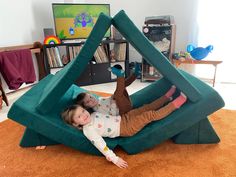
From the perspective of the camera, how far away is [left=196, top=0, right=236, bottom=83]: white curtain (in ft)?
8.97

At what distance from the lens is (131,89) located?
285 centimetres

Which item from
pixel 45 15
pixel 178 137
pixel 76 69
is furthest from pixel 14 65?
pixel 178 137

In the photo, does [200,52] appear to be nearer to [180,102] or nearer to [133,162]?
[180,102]

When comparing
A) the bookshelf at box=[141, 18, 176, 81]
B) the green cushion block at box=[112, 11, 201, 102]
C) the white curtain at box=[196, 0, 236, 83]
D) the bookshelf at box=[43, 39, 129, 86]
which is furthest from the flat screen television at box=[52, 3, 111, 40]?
the green cushion block at box=[112, 11, 201, 102]

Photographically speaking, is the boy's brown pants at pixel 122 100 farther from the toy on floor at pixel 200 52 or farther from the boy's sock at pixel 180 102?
the toy on floor at pixel 200 52

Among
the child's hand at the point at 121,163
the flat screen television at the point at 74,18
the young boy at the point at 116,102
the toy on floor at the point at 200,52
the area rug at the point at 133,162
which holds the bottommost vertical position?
the area rug at the point at 133,162

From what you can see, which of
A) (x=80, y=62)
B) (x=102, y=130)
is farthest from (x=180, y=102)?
(x=80, y=62)

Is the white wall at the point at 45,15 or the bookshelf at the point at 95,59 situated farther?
the bookshelf at the point at 95,59

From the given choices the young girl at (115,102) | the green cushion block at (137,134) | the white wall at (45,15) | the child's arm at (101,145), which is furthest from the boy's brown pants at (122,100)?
the white wall at (45,15)

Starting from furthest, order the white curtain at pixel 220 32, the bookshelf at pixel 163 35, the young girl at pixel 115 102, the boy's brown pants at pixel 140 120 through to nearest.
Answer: the bookshelf at pixel 163 35, the white curtain at pixel 220 32, the young girl at pixel 115 102, the boy's brown pants at pixel 140 120

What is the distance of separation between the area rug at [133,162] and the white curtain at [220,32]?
5.46ft

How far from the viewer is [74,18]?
3.08 m

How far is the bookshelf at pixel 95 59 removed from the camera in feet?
9.94

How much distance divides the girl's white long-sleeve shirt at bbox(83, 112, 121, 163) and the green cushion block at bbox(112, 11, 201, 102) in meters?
0.52
